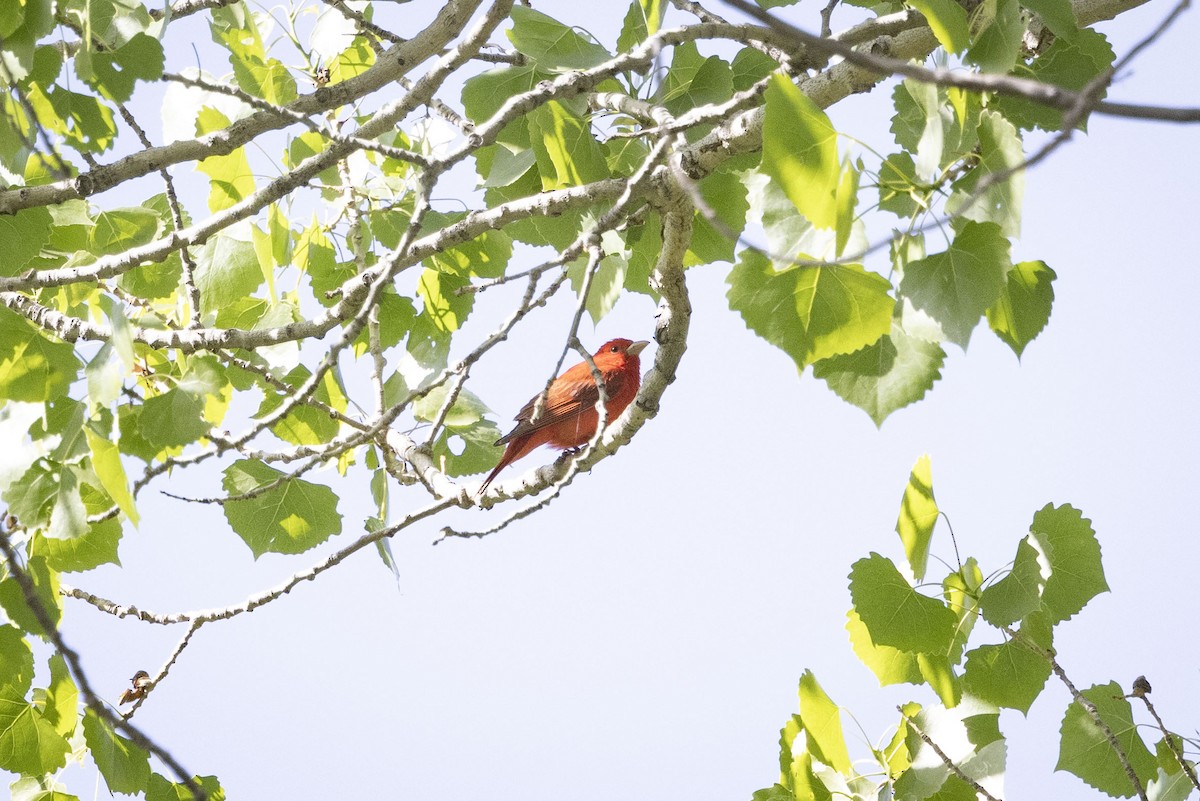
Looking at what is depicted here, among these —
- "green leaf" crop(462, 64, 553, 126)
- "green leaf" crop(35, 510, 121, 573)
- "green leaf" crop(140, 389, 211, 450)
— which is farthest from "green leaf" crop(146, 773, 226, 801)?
"green leaf" crop(462, 64, 553, 126)

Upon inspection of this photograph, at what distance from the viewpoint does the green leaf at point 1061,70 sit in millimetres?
1838

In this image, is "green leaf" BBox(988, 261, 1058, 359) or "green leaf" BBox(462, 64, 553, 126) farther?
"green leaf" BBox(462, 64, 553, 126)

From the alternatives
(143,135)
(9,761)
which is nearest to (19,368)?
(143,135)

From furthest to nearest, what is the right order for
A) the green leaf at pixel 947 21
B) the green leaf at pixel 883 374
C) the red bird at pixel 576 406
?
the red bird at pixel 576 406 < the green leaf at pixel 883 374 < the green leaf at pixel 947 21

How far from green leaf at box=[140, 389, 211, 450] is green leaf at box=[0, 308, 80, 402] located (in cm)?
23

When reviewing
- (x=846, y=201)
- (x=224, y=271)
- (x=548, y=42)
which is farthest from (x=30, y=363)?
(x=846, y=201)

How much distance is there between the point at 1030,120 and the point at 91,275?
6.40 feet

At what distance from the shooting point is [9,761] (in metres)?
2.44

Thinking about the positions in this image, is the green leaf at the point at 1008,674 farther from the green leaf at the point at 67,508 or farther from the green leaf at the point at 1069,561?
the green leaf at the point at 67,508

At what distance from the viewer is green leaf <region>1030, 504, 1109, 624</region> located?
213cm

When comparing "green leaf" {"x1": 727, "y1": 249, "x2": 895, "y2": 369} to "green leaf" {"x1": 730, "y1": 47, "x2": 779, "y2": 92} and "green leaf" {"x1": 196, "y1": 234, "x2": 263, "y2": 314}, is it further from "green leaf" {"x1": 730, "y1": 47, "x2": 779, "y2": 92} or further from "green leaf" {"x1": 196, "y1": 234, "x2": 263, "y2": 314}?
"green leaf" {"x1": 196, "y1": 234, "x2": 263, "y2": 314}

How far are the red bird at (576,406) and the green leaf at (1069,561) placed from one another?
229 centimetres

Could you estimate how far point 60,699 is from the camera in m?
2.50

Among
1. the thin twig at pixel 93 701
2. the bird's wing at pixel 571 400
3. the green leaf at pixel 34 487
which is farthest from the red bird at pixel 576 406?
the thin twig at pixel 93 701
